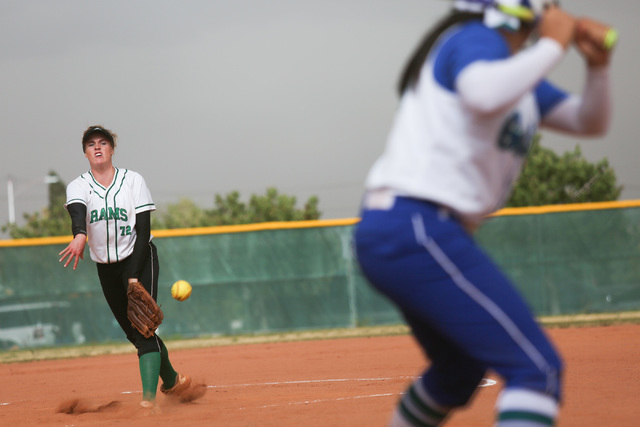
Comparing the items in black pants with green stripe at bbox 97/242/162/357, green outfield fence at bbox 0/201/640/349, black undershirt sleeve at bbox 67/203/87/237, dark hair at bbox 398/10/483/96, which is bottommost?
green outfield fence at bbox 0/201/640/349

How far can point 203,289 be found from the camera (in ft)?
46.1

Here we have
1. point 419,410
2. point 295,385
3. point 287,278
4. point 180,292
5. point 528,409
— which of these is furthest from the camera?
point 287,278

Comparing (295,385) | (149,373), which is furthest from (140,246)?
(295,385)

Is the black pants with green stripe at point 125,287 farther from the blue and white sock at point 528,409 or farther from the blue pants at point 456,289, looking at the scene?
the blue and white sock at point 528,409

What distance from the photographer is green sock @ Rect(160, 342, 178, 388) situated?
6.18m

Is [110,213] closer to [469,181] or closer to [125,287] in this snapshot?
[125,287]

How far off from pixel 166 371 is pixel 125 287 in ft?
2.48

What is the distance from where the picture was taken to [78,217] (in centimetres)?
588

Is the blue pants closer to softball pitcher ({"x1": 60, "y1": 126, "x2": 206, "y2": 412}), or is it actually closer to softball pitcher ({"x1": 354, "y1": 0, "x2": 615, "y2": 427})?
softball pitcher ({"x1": 354, "y1": 0, "x2": 615, "y2": 427})

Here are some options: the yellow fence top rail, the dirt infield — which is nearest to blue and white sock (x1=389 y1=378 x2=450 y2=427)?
the dirt infield

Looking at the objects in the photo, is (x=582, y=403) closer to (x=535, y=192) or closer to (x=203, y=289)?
(x=203, y=289)

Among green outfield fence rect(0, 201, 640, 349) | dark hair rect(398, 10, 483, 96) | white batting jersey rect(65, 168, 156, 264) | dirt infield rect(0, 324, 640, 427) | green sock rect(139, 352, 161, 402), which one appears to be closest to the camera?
dark hair rect(398, 10, 483, 96)

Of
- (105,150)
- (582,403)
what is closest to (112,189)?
(105,150)

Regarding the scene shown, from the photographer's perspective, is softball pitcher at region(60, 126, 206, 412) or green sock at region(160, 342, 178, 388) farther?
green sock at region(160, 342, 178, 388)
